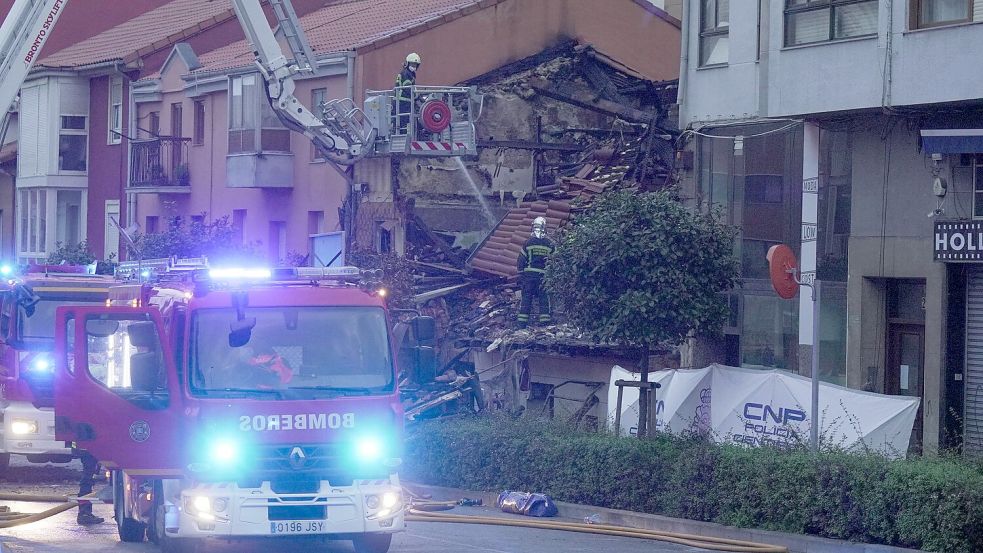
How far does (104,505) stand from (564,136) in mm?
19085

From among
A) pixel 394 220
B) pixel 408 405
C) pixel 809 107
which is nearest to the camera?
pixel 809 107

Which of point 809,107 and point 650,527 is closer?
point 650,527

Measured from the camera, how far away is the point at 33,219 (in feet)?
163

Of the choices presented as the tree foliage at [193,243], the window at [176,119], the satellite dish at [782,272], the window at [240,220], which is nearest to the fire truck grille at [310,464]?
the satellite dish at [782,272]

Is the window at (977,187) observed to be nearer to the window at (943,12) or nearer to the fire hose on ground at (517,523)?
the window at (943,12)

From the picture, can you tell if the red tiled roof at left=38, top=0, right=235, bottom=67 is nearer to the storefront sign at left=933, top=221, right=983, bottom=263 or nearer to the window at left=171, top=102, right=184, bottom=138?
the window at left=171, top=102, right=184, bottom=138

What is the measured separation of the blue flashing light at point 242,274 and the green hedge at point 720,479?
5.34 meters

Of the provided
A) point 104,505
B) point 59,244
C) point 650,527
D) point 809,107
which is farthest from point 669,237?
point 59,244

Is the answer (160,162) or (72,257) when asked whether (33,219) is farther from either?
(72,257)

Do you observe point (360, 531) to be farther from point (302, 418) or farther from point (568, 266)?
point (568, 266)

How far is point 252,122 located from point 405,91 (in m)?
8.43

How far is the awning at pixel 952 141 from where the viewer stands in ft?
62.2

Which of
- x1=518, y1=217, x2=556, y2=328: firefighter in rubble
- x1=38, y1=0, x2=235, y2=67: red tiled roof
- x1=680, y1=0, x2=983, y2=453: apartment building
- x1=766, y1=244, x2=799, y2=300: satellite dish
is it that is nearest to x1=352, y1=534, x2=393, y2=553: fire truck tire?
x1=766, y1=244, x2=799, y2=300: satellite dish

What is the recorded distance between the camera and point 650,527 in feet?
55.6
